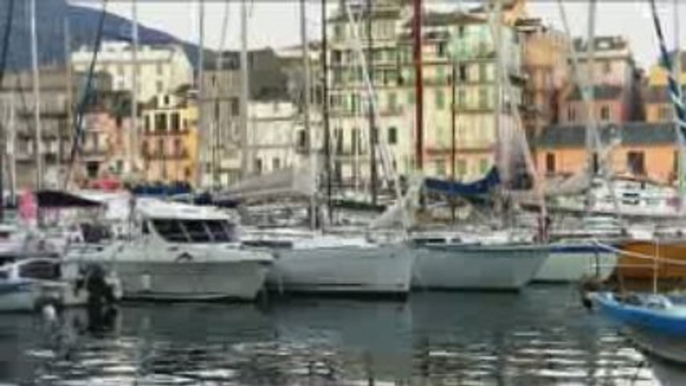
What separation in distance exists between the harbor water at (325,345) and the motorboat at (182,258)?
35.7 inches

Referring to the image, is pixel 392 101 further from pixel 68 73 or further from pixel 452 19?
pixel 68 73

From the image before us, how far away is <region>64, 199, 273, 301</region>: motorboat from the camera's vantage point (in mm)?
45438

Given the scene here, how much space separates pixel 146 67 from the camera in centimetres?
16450

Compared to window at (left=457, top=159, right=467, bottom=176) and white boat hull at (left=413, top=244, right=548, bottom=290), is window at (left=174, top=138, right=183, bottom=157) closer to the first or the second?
window at (left=457, top=159, right=467, bottom=176)

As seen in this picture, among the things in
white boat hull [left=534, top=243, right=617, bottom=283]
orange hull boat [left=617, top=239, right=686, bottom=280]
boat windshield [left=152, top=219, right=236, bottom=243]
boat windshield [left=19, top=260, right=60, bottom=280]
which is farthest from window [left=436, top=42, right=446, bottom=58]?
boat windshield [left=19, top=260, right=60, bottom=280]

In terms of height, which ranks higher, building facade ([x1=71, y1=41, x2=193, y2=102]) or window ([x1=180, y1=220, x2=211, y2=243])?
building facade ([x1=71, y1=41, x2=193, y2=102])

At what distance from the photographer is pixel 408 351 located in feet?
107

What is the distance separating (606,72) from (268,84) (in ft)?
136

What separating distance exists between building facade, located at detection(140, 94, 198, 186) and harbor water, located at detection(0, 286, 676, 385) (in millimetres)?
97595

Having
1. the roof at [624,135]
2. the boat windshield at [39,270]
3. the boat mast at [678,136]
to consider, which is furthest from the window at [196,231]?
the roof at [624,135]

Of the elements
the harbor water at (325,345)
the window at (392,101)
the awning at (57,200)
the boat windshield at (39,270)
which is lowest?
the harbor water at (325,345)

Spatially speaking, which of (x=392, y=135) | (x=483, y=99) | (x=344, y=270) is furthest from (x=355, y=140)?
(x=344, y=270)

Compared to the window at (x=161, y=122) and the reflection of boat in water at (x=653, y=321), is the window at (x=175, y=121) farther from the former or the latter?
the reflection of boat in water at (x=653, y=321)

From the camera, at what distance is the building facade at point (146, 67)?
531 ft
